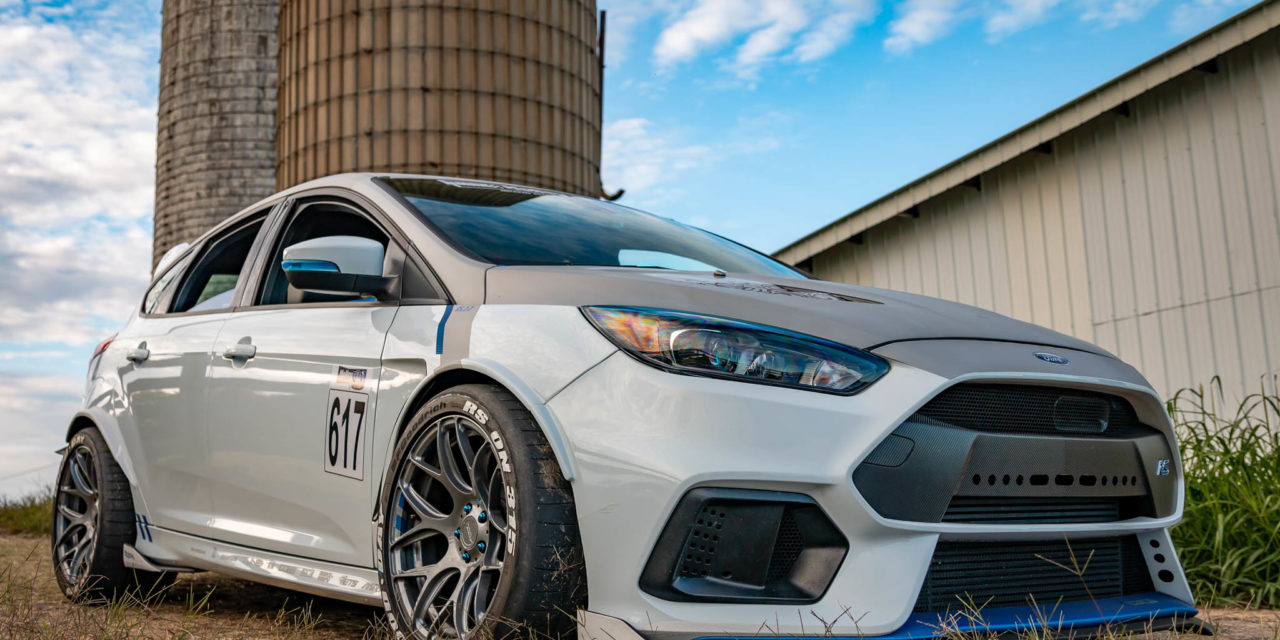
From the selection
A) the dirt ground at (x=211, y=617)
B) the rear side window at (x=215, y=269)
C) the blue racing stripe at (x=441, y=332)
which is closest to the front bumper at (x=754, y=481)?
the blue racing stripe at (x=441, y=332)

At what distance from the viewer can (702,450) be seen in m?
2.09

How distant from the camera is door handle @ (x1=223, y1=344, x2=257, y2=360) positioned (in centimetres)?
339

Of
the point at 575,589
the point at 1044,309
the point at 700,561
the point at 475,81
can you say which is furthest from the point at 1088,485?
the point at 475,81

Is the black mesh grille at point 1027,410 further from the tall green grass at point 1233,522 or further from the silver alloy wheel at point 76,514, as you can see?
the silver alloy wheel at point 76,514

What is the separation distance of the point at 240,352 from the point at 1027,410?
7.84 feet

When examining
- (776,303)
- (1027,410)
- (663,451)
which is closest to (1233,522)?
(1027,410)

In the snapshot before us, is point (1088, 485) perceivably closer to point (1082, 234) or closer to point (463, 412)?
point (463, 412)

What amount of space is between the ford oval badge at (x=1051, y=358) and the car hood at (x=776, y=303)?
0.08 meters

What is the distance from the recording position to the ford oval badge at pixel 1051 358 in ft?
7.91

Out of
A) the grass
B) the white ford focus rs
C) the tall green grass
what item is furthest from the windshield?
the grass

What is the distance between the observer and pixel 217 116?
651 inches

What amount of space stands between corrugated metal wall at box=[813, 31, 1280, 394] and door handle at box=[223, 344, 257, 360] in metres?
7.65

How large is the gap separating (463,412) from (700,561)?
67cm

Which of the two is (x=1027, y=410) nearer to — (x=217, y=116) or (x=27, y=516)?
(x=27, y=516)
